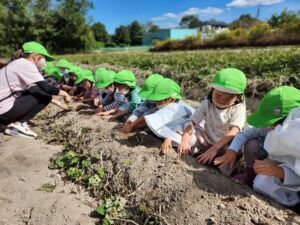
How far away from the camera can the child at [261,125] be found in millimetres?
2268

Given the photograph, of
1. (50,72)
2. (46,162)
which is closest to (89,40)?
(50,72)

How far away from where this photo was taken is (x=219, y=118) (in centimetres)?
313

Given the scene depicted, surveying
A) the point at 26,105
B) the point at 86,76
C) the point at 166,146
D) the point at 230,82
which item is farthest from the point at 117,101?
the point at 230,82

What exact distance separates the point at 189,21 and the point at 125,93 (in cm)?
10075

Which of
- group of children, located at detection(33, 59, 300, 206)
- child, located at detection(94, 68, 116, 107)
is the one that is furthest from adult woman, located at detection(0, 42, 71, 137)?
group of children, located at detection(33, 59, 300, 206)

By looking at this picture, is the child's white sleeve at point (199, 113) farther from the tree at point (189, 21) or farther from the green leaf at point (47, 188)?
the tree at point (189, 21)

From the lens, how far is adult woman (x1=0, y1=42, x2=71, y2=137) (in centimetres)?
454

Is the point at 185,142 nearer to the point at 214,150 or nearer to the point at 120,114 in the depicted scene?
the point at 214,150

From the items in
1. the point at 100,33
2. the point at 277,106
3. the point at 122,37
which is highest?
the point at 277,106

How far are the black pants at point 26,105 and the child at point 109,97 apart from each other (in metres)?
0.84

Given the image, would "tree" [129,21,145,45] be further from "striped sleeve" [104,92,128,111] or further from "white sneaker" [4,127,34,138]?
"white sneaker" [4,127,34,138]

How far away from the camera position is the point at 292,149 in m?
1.92

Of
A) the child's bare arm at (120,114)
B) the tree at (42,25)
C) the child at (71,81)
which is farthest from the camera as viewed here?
the tree at (42,25)

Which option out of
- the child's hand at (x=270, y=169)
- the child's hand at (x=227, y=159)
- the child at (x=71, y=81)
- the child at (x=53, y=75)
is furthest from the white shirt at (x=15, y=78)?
the child's hand at (x=270, y=169)
